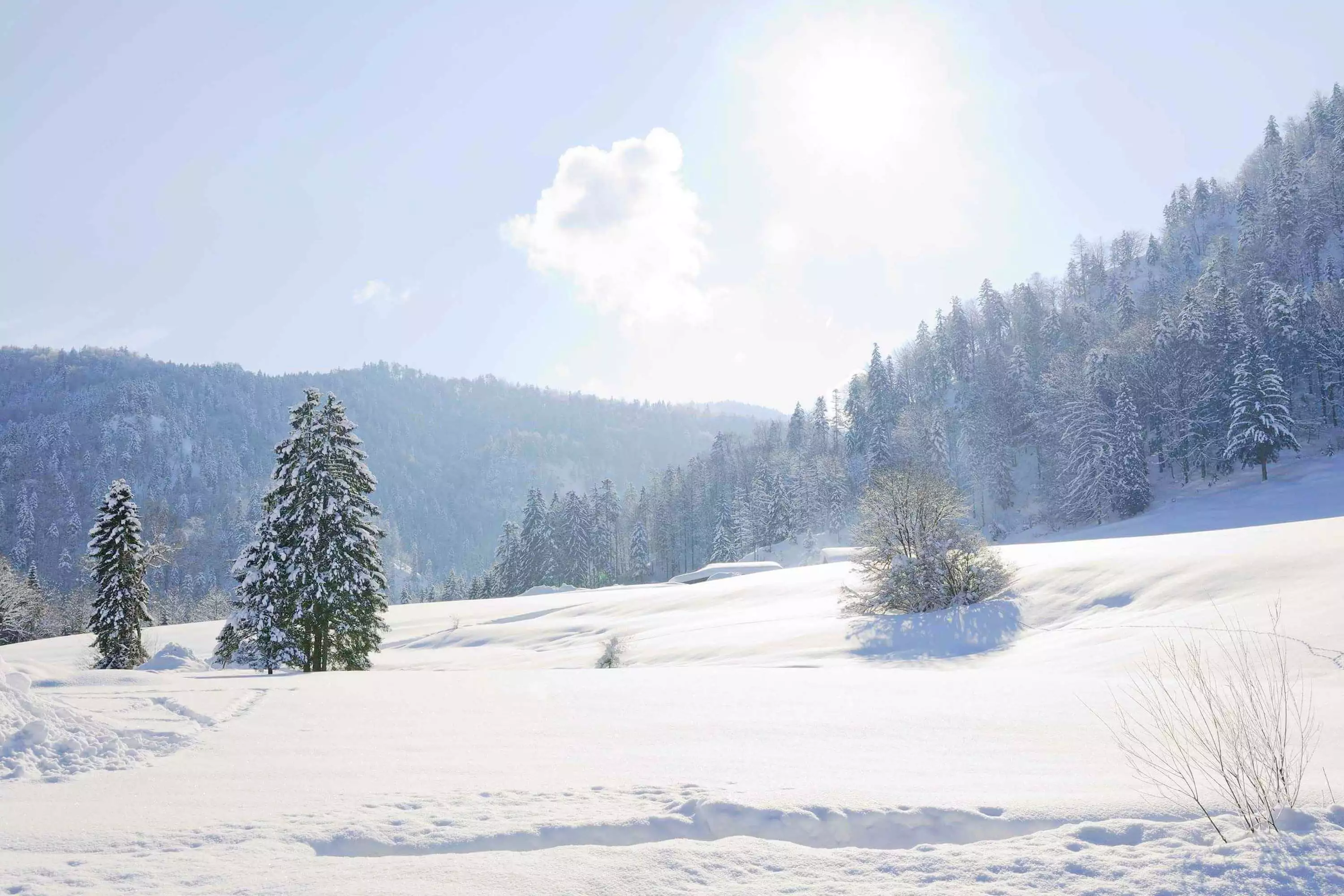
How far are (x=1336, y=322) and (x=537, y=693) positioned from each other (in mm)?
80364

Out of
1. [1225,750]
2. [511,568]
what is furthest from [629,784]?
[511,568]

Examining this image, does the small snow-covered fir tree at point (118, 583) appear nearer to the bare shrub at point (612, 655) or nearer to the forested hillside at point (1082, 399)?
the bare shrub at point (612, 655)

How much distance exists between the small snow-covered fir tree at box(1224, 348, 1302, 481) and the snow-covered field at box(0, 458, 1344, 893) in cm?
5112

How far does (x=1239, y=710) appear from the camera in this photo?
15.3ft

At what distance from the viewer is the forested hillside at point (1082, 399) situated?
61688 mm

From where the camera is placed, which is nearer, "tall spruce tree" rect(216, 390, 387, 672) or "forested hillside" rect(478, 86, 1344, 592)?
"tall spruce tree" rect(216, 390, 387, 672)

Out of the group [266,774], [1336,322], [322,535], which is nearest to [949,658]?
[266,774]

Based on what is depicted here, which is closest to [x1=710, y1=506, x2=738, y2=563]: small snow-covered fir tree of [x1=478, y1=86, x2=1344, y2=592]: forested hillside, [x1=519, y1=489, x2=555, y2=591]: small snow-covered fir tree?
[x1=478, y1=86, x2=1344, y2=592]: forested hillside

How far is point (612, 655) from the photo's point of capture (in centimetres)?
2384

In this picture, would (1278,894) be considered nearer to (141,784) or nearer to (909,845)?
(909,845)

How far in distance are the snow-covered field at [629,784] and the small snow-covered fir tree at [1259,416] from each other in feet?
168

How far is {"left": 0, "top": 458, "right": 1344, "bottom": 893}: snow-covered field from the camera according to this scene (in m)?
4.12

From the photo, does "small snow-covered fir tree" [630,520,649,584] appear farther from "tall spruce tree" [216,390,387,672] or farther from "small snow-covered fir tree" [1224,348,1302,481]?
"tall spruce tree" [216,390,387,672]

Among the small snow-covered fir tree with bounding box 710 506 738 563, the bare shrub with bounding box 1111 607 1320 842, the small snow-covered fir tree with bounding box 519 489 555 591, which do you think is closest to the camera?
the bare shrub with bounding box 1111 607 1320 842
